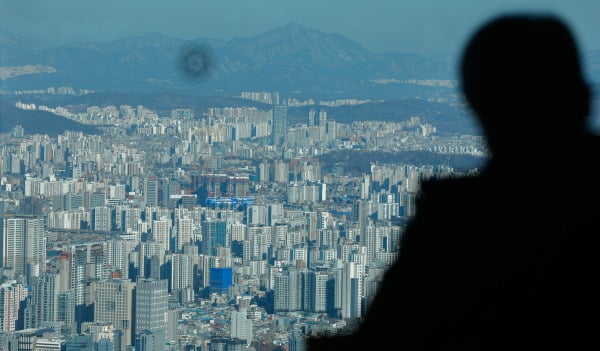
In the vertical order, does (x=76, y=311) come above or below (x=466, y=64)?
below

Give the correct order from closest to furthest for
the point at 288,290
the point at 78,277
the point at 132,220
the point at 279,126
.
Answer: the point at 288,290 < the point at 78,277 < the point at 132,220 < the point at 279,126

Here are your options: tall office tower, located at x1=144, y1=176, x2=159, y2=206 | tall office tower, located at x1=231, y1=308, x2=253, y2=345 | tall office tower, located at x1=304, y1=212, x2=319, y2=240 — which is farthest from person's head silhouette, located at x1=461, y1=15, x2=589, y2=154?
tall office tower, located at x1=144, y1=176, x2=159, y2=206

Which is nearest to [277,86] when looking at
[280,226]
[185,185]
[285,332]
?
[185,185]

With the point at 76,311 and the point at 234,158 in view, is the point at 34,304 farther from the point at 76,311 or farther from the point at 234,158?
the point at 234,158

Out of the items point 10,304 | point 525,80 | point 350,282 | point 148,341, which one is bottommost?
point 148,341

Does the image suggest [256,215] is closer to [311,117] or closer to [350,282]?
[311,117]

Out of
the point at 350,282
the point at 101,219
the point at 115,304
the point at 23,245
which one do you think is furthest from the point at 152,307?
the point at 101,219
